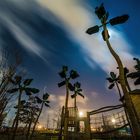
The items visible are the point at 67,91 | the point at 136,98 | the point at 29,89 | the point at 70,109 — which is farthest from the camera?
the point at 29,89

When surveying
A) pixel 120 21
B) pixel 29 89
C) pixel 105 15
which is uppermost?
pixel 29 89

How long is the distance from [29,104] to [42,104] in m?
4.81

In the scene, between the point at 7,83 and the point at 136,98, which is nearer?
the point at 7,83

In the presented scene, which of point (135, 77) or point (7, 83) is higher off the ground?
point (135, 77)

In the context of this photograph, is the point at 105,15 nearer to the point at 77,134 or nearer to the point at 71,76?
the point at 77,134

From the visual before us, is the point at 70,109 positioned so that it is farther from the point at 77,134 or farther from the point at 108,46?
the point at 108,46

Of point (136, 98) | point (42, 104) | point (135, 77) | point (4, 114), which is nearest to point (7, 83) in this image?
point (4, 114)

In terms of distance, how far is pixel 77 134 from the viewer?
16.5 metres

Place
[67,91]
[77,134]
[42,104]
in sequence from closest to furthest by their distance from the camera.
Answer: [77,134], [67,91], [42,104]

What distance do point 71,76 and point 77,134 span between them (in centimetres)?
1264

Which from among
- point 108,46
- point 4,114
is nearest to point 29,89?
point 108,46

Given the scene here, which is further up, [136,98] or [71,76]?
[71,76]

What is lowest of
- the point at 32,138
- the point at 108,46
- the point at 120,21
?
the point at 32,138

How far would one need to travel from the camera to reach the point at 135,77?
27.0 meters
